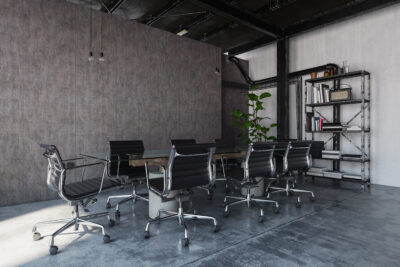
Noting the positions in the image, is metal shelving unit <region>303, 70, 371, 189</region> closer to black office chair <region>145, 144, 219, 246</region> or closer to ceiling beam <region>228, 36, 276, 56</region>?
ceiling beam <region>228, 36, 276, 56</region>

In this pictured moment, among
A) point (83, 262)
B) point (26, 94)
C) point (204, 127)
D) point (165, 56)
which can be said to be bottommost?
point (83, 262)

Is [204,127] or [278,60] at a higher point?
[278,60]

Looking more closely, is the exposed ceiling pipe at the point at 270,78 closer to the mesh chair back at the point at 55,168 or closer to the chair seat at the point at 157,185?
the chair seat at the point at 157,185

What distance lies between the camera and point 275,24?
6.48 metres

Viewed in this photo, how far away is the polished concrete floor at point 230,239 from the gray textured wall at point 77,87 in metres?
1.03

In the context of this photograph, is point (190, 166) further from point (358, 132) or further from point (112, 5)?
point (112, 5)

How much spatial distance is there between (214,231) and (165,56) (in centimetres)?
408

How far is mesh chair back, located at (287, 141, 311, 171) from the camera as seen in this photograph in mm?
3611

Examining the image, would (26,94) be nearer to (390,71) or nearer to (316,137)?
(316,137)

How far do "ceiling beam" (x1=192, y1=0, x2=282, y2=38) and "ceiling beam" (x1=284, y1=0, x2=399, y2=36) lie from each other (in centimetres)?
49

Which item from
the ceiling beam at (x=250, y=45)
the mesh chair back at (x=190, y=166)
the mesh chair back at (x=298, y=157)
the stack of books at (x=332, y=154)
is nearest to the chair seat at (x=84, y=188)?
the mesh chair back at (x=190, y=166)

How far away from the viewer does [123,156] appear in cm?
365

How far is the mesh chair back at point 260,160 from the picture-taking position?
10.0ft

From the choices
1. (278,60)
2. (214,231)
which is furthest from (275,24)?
(214,231)
